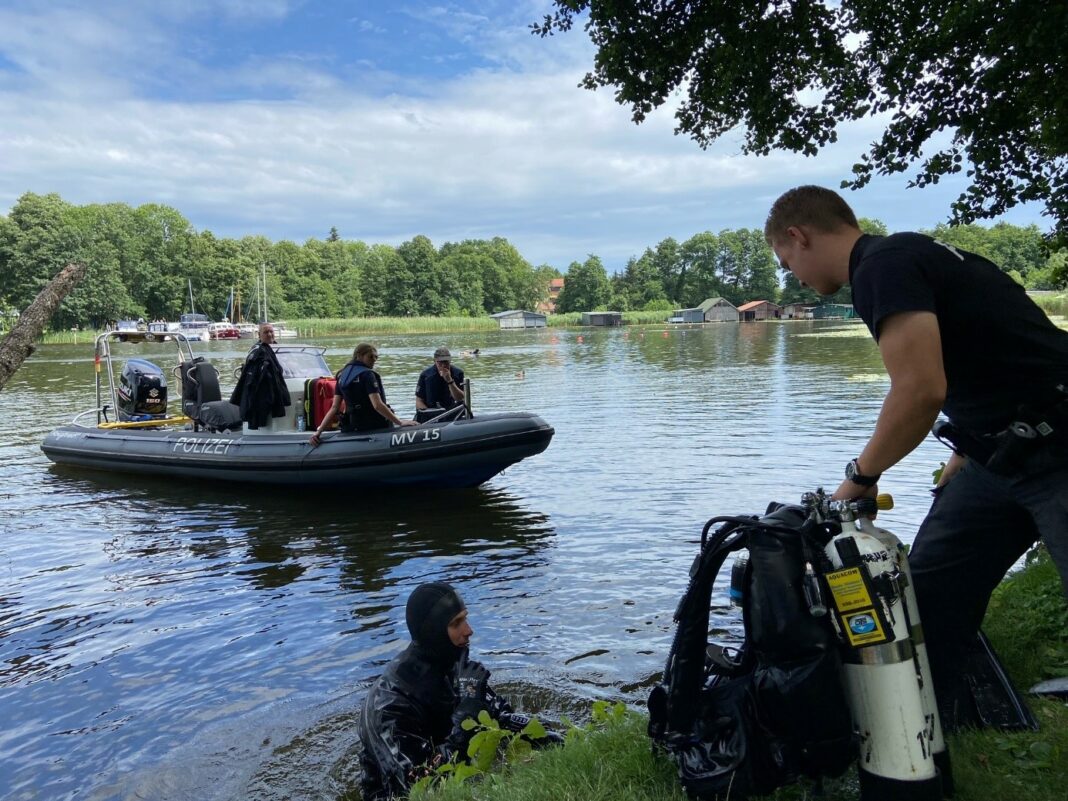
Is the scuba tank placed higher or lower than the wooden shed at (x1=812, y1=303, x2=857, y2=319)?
lower

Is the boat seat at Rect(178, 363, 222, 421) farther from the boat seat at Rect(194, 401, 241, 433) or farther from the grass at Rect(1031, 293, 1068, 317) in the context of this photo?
the grass at Rect(1031, 293, 1068, 317)

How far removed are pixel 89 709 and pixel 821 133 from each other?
7188 millimetres

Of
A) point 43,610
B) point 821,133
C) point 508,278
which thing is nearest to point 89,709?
point 43,610

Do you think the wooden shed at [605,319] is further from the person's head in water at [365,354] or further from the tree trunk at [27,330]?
the tree trunk at [27,330]

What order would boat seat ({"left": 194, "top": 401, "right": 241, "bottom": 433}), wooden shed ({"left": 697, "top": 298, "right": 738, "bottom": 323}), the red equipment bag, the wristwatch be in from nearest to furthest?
1. the wristwatch
2. the red equipment bag
3. boat seat ({"left": 194, "top": 401, "right": 241, "bottom": 433})
4. wooden shed ({"left": 697, "top": 298, "right": 738, "bottom": 323})

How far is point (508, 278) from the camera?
5433 inches

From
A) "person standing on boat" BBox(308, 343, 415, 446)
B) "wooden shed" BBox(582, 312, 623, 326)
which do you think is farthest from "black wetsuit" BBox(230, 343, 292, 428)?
"wooden shed" BBox(582, 312, 623, 326)

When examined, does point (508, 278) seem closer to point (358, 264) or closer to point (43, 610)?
point (358, 264)

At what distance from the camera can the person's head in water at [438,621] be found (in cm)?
362

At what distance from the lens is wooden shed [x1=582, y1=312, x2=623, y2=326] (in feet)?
372

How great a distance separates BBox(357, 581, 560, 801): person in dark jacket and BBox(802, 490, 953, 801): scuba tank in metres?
1.84

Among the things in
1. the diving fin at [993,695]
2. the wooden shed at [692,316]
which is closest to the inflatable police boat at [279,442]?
the diving fin at [993,695]

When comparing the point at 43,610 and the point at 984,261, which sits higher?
the point at 984,261

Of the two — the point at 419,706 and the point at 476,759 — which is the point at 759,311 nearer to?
the point at 419,706
